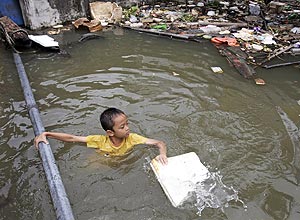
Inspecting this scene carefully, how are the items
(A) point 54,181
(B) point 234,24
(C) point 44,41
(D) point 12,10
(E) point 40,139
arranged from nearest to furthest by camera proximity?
1. (A) point 54,181
2. (E) point 40,139
3. (C) point 44,41
4. (D) point 12,10
5. (B) point 234,24

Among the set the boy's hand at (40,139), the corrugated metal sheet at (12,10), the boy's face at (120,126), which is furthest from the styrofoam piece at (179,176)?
the corrugated metal sheet at (12,10)

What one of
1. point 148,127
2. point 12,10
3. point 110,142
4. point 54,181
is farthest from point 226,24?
point 54,181

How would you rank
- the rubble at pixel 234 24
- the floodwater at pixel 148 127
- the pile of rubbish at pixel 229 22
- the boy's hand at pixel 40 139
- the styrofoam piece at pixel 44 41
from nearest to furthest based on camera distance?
the floodwater at pixel 148 127
the boy's hand at pixel 40 139
the styrofoam piece at pixel 44 41
the rubble at pixel 234 24
the pile of rubbish at pixel 229 22

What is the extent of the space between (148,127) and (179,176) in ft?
4.85

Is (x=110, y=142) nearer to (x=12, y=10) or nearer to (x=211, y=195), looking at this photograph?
(x=211, y=195)

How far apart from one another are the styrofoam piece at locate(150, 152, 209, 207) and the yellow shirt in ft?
1.32

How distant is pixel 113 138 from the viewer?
3900 mm

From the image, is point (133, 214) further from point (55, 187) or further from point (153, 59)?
point (153, 59)

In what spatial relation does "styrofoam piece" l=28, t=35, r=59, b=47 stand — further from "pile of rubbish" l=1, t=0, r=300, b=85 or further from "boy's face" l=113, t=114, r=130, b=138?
"boy's face" l=113, t=114, r=130, b=138

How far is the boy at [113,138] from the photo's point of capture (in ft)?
11.9

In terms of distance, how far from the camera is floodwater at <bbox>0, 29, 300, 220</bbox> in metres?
3.54

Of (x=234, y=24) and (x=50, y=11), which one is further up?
(x=50, y=11)

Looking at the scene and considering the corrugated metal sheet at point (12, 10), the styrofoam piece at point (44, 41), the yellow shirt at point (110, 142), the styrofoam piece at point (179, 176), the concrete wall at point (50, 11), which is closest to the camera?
the styrofoam piece at point (179, 176)

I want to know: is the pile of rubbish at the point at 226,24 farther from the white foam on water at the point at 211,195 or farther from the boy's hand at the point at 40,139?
the boy's hand at the point at 40,139
